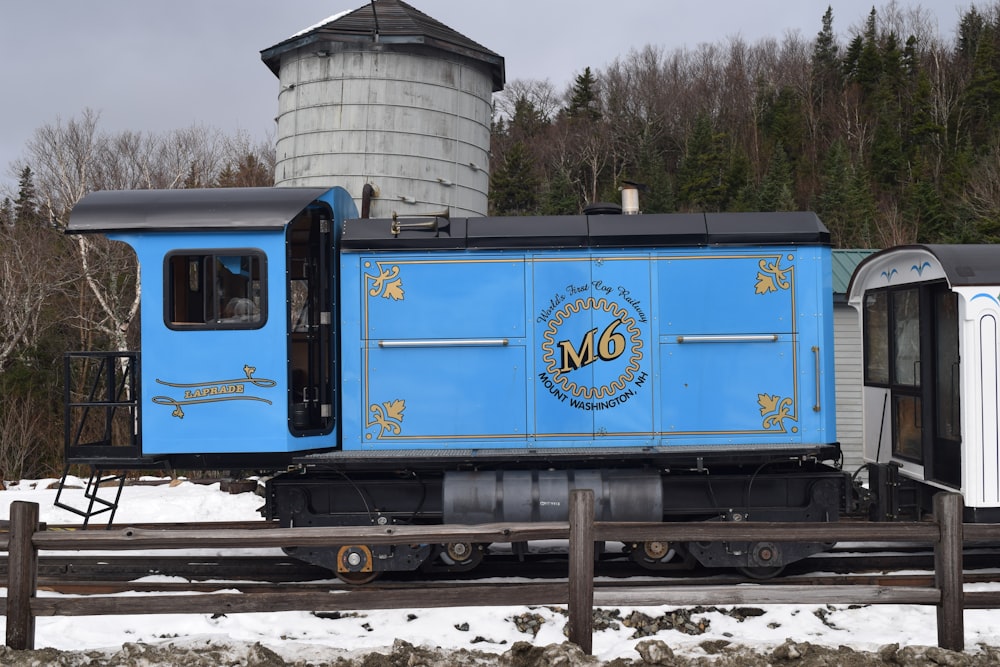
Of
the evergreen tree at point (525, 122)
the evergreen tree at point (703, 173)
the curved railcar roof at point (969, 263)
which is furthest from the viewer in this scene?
the evergreen tree at point (525, 122)

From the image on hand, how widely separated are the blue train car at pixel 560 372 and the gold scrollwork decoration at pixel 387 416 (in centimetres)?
1

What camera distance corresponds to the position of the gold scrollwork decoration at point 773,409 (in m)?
7.15

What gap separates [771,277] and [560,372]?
223 centimetres

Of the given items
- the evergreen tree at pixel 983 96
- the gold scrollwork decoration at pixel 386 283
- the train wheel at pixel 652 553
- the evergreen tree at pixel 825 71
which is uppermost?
the evergreen tree at pixel 825 71

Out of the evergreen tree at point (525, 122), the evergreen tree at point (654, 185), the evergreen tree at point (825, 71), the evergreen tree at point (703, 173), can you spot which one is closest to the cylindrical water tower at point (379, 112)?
the evergreen tree at point (654, 185)

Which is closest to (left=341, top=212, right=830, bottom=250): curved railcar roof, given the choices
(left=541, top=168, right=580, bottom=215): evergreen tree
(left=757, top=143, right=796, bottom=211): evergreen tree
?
(left=757, top=143, right=796, bottom=211): evergreen tree

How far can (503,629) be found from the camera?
19.7ft

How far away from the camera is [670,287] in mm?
7223

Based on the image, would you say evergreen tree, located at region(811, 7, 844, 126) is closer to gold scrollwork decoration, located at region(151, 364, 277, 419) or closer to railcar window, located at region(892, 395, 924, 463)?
railcar window, located at region(892, 395, 924, 463)

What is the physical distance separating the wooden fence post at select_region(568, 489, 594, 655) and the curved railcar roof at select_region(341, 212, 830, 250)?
113 inches

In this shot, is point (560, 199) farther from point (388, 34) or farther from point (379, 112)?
point (379, 112)

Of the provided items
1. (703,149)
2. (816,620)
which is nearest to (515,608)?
(816,620)

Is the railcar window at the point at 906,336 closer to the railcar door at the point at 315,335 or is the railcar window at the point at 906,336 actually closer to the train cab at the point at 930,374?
the train cab at the point at 930,374

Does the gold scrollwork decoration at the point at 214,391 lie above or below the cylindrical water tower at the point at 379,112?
below
